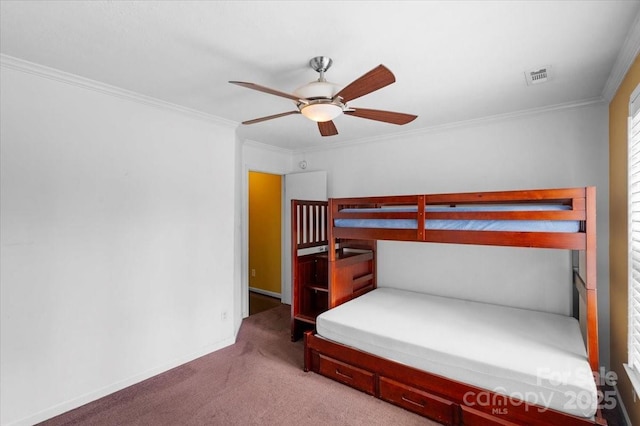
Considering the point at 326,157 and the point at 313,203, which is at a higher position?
the point at 326,157

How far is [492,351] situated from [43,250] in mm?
3120

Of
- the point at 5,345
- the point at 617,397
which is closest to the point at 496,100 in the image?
the point at 617,397

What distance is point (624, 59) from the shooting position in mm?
1794

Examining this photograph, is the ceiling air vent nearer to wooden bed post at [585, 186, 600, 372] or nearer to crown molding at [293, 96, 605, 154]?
crown molding at [293, 96, 605, 154]

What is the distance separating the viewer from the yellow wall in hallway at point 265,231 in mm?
4859

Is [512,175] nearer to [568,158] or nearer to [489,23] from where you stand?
[568,158]

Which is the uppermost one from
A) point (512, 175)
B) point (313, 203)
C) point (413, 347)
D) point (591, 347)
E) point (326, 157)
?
point (326, 157)

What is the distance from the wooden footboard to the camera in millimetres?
1696

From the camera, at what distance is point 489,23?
154 cm

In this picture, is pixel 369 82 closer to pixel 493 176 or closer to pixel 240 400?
pixel 493 176

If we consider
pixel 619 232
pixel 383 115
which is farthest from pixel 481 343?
pixel 383 115

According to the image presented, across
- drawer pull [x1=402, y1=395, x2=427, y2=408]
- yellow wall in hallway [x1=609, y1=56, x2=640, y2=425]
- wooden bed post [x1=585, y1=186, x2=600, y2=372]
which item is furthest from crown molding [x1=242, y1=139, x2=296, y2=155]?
yellow wall in hallway [x1=609, y1=56, x2=640, y2=425]

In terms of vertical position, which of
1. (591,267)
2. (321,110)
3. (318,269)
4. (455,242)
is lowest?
(318,269)

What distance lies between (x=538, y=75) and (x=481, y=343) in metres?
1.94
